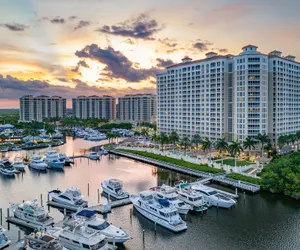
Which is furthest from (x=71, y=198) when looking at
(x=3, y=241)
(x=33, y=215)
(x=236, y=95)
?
(x=236, y=95)

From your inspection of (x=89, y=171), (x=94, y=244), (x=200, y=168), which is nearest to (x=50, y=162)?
(x=89, y=171)

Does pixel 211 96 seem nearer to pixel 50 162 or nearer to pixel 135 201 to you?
pixel 50 162

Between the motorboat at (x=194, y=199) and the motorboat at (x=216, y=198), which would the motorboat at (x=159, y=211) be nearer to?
the motorboat at (x=194, y=199)

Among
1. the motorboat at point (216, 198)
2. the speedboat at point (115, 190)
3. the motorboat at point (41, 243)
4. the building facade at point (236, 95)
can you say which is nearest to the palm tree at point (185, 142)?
the building facade at point (236, 95)

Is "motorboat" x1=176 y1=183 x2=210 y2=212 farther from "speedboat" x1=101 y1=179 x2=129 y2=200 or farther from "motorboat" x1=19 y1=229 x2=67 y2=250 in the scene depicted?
"motorboat" x1=19 y1=229 x2=67 y2=250

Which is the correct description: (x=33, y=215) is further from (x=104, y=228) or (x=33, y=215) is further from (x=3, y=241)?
(x=104, y=228)

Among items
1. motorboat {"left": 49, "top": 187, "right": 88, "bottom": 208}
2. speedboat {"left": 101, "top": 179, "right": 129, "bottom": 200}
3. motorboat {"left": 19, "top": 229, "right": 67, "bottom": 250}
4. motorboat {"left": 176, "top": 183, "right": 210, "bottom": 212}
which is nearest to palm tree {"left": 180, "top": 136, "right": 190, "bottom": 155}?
speedboat {"left": 101, "top": 179, "right": 129, "bottom": 200}
